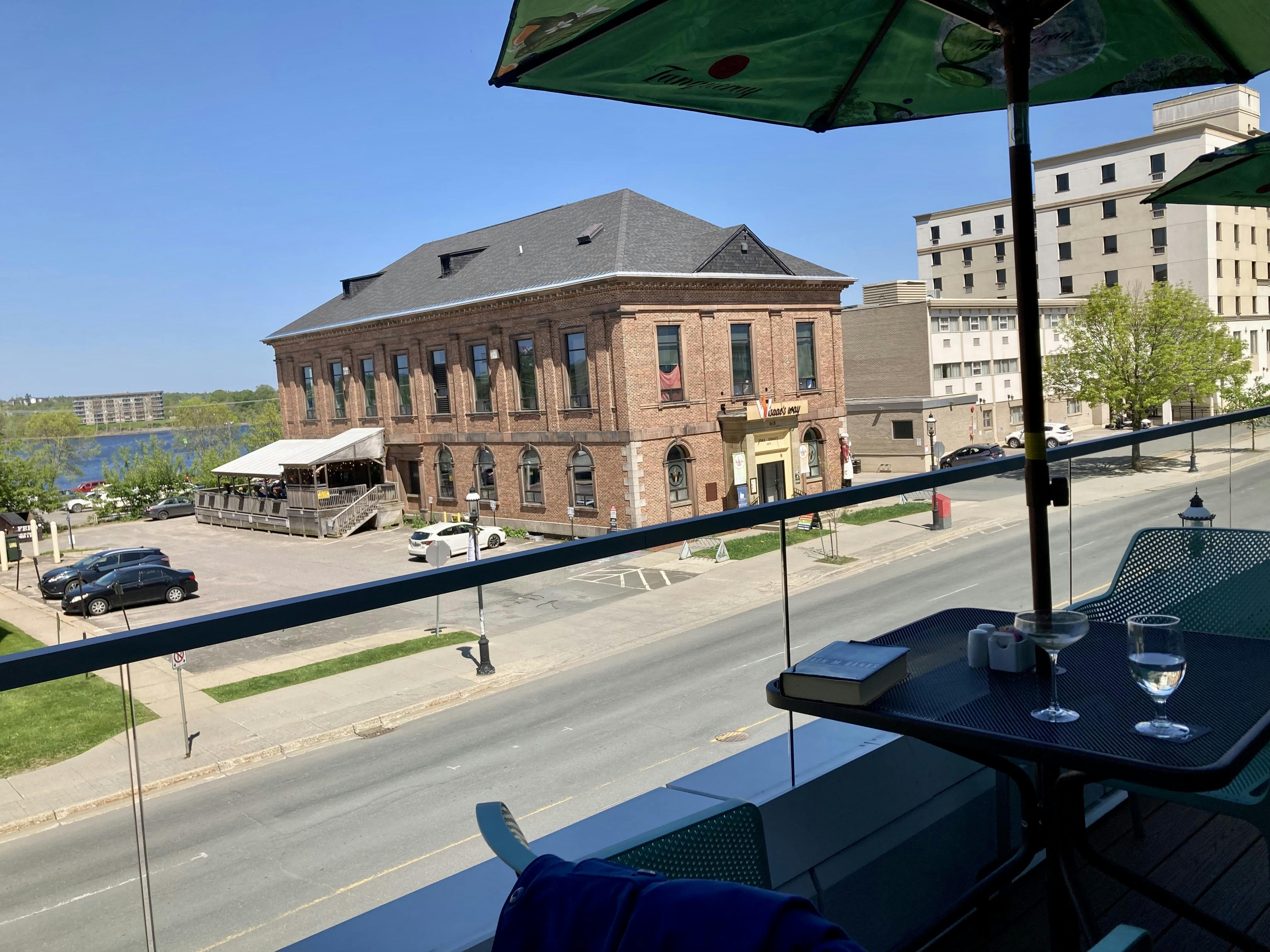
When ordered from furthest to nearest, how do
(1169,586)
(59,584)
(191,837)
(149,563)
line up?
1. (149,563)
2. (59,584)
3. (1169,586)
4. (191,837)

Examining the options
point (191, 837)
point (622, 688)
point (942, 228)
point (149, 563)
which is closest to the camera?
point (191, 837)

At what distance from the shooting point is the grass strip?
293 cm

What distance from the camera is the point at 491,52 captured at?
2.81m

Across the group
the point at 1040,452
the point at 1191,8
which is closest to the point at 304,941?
the point at 1040,452

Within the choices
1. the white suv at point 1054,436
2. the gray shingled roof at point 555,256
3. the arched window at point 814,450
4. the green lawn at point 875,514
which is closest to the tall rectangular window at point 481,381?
the gray shingled roof at point 555,256

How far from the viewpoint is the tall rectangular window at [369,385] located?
45.4 metres

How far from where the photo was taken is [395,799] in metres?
2.06

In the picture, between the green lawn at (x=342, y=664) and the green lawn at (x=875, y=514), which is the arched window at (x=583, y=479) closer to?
the green lawn at (x=875, y=514)

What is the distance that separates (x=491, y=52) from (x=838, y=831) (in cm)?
242

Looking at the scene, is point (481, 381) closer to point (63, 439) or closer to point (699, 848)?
point (699, 848)

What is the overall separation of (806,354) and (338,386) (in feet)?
75.2

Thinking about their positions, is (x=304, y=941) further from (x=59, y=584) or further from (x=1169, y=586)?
(x=59, y=584)

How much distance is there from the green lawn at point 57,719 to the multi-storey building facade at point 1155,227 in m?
61.4

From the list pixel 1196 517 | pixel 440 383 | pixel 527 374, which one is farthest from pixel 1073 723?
pixel 440 383
